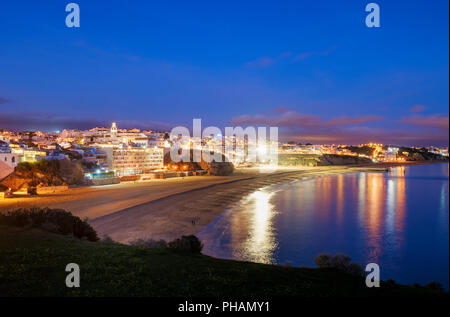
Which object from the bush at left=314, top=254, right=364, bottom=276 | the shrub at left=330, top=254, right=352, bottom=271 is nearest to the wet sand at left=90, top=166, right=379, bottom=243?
the bush at left=314, top=254, right=364, bottom=276

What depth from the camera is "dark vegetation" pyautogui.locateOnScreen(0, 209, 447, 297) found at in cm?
571

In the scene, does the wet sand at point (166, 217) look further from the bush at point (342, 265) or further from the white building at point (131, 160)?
the white building at point (131, 160)

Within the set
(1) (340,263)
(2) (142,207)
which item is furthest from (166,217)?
(1) (340,263)

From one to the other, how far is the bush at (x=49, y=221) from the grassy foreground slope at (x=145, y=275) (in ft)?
5.13

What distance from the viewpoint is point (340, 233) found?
18.7m

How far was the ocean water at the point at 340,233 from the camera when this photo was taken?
13500 mm

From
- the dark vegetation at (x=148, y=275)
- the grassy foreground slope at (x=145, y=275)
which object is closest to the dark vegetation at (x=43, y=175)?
the dark vegetation at (x=148, y=275)

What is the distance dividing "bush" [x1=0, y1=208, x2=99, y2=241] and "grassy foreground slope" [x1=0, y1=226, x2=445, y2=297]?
156cm

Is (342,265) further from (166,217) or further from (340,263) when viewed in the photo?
(166,217)

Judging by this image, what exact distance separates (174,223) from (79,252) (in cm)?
1031

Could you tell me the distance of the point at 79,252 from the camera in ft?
25.7

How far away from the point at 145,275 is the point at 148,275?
2.4 inches
